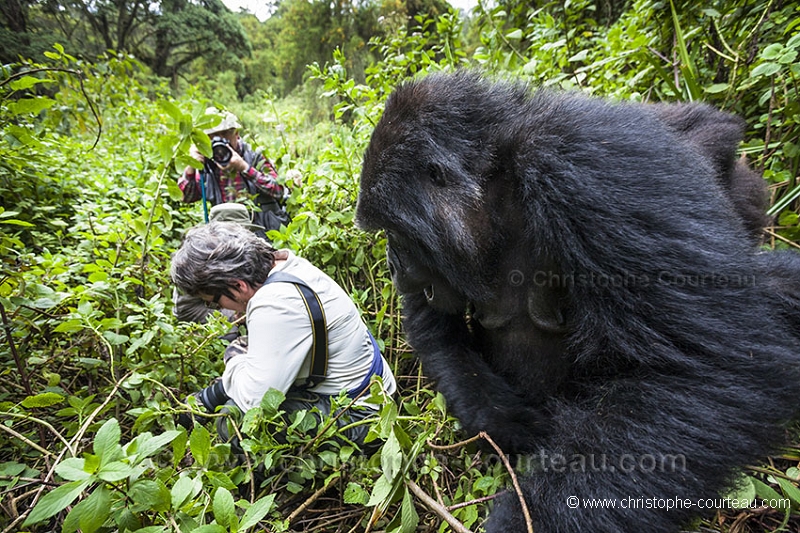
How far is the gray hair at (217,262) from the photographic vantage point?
Result: 7.29 feet

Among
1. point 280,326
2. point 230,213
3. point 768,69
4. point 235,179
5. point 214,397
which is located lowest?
point 214,397

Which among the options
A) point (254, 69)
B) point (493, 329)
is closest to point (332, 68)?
point (493, 329)

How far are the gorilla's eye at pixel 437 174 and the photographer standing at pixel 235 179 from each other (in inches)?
96.5

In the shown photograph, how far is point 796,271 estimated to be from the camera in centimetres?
165

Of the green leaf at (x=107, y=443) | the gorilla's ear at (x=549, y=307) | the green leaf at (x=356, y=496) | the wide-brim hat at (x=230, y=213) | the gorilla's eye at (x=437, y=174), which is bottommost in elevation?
the green leaf at (x=356, y=496)

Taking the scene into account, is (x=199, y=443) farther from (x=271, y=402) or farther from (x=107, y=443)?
(x=271, y=402)

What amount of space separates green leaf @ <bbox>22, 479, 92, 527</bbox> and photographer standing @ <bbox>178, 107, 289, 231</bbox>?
9.67 ft

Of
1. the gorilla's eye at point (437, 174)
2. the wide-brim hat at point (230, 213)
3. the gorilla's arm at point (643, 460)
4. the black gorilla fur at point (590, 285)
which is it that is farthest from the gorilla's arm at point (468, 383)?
the wide-brim hat at point (230, 213)

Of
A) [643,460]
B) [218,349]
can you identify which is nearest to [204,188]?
[218,349]

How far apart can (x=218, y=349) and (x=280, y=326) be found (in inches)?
30.3

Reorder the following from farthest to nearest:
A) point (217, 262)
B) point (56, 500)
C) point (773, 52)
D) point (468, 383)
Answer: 1. point (217, 262)
2. point (773, 52)
3. point (468, 383)
4. point (56, 500)

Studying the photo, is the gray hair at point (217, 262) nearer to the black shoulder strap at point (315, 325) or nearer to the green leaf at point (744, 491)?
the black shoulder strap at point (315, 325)

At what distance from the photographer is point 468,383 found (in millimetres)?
1692

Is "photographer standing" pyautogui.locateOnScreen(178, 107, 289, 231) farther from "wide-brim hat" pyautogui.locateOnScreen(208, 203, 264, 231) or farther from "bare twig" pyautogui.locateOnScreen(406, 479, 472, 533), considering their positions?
"bare twig" pyautogui.locateOnScreen(406, 479, 472, 533)
